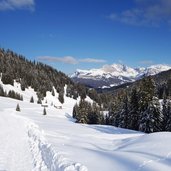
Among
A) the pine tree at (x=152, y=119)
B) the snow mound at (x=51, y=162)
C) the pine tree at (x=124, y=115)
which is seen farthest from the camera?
the pine tree at (x=124, y=115)

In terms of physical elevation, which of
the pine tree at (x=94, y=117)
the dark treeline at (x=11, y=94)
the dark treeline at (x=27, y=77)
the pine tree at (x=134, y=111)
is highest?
the dark treeline at (x=27, y=77)

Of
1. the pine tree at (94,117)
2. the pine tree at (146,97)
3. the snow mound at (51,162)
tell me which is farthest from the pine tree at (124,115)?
the snow mound at (51,162)

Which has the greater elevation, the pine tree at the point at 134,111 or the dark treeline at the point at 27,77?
the dark treeline at the point at 27,77

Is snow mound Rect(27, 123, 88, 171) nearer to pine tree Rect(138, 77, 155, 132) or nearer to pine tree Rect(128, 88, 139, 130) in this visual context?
pine tree Rect(138, 77, 155, 132)

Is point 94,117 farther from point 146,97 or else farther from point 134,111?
point 146,97

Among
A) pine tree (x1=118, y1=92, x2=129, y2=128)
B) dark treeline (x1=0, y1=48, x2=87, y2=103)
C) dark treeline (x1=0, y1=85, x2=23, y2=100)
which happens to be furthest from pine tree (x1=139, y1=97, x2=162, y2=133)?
dark treeline (x1=0, y1=48, x2=87, y2=103)

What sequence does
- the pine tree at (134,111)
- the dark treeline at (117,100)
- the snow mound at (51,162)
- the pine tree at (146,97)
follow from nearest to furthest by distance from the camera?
the snow mound at (51,162) → the pine tree at (146,97) → the dark treeline at (117,100) → the pine tree at (134,111)

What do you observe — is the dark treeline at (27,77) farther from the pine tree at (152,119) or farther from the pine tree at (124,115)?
the pine tree at (152,119)

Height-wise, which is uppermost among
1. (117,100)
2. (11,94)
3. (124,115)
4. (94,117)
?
(11,94)

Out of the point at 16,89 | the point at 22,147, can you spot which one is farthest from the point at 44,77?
the point at 22,147

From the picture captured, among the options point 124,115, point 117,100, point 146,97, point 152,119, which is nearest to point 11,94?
point 117,100

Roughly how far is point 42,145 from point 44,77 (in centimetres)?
17393

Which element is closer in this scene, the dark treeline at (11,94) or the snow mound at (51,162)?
the snow mound at (51,162)

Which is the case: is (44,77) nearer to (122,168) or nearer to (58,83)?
(58,83)
